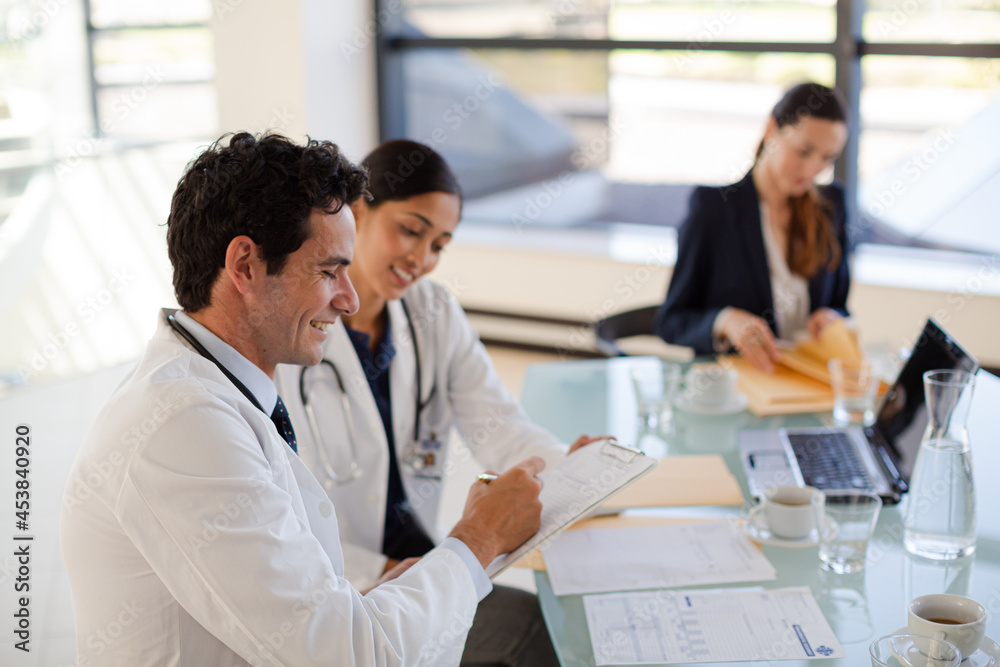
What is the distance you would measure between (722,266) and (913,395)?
0.92m

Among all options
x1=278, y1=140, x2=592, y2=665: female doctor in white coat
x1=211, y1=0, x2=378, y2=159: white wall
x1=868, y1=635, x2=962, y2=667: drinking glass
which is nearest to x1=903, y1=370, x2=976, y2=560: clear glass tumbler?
x1=868, y1=635, x2=962, y2=667: drinking glass

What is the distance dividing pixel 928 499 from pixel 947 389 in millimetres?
168

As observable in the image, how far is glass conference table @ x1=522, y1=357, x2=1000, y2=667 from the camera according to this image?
3.95ft

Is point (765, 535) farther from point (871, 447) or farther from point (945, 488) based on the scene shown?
point (871, 447)

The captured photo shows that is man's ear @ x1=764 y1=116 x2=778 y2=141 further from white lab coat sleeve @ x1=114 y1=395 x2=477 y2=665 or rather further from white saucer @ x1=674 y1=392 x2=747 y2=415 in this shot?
white lab coat sleeve @ x1=114 y1=395 x2=477 y2=665

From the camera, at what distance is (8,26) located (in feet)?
14.4

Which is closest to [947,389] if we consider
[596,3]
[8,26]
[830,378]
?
[830,378]

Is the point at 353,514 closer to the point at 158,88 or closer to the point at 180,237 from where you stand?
the point at 180,237

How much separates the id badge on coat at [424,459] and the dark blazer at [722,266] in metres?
0.89

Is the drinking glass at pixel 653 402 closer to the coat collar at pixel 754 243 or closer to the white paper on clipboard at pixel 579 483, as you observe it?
the white paper on clipboard at pixel 579 483

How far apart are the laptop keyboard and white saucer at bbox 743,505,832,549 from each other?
8.1 inches

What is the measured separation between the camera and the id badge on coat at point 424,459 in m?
1.81

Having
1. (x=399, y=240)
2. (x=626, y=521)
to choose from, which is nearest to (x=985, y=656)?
(x=626, y=521)

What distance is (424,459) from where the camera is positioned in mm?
1823
